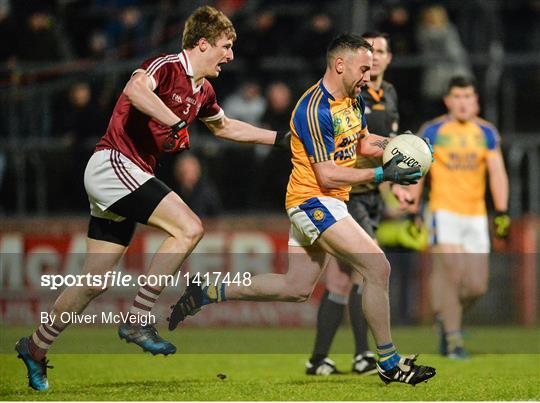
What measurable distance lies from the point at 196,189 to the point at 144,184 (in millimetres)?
6906

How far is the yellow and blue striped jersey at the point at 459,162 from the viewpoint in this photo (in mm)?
12641

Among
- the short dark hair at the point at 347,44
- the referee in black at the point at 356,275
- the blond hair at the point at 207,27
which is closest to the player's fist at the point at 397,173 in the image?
the short dark hair at the point at 347,44

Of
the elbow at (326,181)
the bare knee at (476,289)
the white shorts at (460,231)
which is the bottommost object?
the bare knee at (476,289)

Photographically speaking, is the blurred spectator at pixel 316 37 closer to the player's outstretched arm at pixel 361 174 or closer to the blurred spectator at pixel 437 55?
the blurred spectator at pixel 437 55

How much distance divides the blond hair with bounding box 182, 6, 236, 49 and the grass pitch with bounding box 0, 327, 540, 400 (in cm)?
256

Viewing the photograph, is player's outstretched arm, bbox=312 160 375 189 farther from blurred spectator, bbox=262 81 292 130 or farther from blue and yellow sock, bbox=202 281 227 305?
blurred spectator, bbox=262 81 292 130

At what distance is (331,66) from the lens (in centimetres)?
903

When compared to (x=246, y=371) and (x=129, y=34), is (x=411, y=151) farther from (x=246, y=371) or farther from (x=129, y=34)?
(x=129, y=34)

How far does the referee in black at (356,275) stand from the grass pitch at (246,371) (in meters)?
0.30

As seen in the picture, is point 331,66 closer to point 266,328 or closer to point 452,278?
point 452,278

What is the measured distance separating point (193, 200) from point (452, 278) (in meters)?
4.27

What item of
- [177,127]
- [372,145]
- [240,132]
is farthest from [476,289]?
[177,127]

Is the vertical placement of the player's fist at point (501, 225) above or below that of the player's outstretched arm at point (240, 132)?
below

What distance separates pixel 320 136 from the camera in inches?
347
